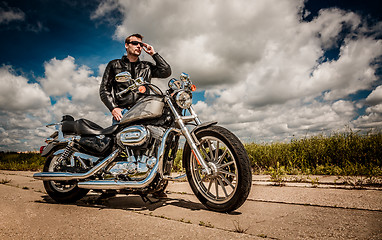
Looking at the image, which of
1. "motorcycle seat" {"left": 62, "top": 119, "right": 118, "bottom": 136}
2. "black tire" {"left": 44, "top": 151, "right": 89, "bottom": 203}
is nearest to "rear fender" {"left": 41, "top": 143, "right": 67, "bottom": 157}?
"black tire" {"left": 44, "top": 151, "right": 89, "bottom": 203}

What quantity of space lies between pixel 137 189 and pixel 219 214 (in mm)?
936

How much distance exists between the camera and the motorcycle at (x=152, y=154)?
2.44 m

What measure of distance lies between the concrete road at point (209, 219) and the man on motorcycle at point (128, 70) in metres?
1.58

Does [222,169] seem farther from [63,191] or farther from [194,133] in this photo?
[63,191]

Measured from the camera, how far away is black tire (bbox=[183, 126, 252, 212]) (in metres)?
2.23

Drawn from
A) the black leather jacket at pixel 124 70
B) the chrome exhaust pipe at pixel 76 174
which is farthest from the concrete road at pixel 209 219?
the black leather jacket at pixel 124 70

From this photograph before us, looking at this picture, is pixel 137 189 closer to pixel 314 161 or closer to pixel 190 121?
pixel 190 121

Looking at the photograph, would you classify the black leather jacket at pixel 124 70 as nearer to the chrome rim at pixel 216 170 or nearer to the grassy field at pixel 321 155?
the chrome rim at pixel 216 170

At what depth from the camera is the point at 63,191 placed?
322cm

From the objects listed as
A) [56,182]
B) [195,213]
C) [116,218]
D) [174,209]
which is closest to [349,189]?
[195,213]

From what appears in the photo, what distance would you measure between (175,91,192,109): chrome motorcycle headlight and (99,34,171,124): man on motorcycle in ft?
3.83

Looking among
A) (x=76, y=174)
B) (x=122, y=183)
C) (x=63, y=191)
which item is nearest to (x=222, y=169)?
(x=122, y=183)

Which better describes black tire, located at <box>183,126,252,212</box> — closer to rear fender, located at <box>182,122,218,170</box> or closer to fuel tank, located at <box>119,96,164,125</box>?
rear fender, located at <box>182,122,218,170</box>

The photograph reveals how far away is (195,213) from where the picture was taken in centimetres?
235
